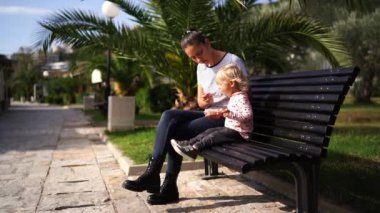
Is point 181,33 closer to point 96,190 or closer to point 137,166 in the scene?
point 137,166

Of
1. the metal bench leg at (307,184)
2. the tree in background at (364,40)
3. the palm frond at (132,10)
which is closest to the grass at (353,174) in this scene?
the metal bench leg at (307,184)

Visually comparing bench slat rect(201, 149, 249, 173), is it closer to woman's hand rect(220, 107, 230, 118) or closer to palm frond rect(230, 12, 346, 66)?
woman's hand rect(220, 107, 230, 118)

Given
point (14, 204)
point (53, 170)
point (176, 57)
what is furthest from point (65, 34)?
point (14, 204)

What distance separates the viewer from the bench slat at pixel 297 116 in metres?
3.08

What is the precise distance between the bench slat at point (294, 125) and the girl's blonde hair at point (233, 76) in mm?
367

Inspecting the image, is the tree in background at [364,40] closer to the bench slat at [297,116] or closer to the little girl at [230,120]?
the bench slat at [297,116]

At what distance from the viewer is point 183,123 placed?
411cm

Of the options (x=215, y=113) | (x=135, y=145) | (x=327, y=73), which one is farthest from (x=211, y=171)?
(x=135, y=145)

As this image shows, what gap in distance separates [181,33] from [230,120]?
3.51 metres

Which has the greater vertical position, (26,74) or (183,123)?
(26,74)

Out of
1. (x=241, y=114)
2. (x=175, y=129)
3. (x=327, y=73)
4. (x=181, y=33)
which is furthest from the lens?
(x=181, y=33)

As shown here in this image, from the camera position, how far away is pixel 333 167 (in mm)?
5199

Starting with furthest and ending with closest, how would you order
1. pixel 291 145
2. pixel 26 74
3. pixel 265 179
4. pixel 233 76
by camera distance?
pixel 26 74, pixel 265 179, pixel 233 76, pixel 291 145

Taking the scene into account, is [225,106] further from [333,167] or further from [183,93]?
[183,93]
